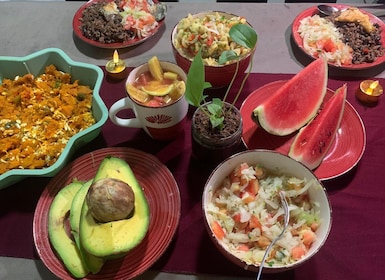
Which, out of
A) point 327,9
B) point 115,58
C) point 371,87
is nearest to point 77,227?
point 115,58

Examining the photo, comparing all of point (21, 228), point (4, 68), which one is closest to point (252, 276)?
point (21, 228)

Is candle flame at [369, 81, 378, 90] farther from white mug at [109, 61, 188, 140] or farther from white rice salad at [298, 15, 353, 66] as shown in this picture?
white mug at [109, 61, 188, 140]

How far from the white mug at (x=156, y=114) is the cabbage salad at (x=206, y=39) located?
0.54 feet

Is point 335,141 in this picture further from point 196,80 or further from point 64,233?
point 64,233

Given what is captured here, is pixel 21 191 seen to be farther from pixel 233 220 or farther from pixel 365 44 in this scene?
pixel 365 44

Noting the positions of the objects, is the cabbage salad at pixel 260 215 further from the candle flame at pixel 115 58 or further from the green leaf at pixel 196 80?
the candle flame at pixel 115 58

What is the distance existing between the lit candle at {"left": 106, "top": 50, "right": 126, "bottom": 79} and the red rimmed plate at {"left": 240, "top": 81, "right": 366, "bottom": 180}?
1.53ft

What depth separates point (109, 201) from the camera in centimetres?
91

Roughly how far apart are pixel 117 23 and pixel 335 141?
972 mm

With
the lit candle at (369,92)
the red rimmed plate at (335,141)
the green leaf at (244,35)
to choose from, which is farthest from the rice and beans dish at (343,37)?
the green leaf at (244,35)

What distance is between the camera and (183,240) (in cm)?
105

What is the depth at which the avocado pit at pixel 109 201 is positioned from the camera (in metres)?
0.91

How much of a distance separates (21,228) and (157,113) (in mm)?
485

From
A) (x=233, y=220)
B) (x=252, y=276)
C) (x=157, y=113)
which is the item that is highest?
(x=157, y=113)
